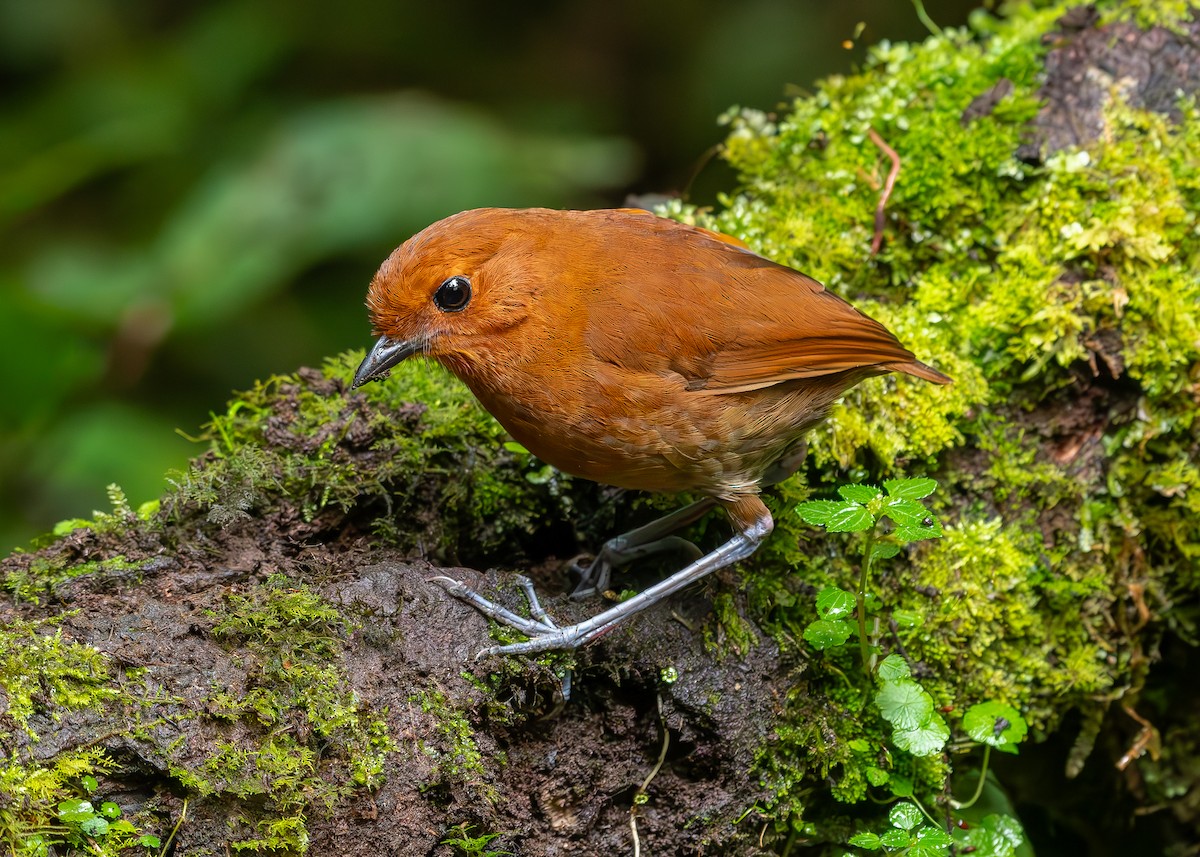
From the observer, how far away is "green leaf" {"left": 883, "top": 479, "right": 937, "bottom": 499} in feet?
9.09

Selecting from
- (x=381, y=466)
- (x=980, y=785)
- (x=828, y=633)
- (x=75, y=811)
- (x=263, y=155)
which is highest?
(x=263, y=155)

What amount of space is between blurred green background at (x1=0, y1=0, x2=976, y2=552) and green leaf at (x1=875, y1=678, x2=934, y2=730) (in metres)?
2.60

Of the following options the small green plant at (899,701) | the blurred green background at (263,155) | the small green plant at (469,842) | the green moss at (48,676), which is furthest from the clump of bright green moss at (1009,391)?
the green moss at (48,676)

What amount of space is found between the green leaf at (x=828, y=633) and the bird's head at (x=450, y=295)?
3.96 feet

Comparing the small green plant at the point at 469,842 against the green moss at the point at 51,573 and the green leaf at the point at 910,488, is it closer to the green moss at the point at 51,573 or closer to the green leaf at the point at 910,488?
the green moss at the point at 51,573

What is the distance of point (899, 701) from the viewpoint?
295cm

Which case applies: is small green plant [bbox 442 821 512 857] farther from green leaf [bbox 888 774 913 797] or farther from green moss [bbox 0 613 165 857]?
green leaf [bbox 888 774 913 797]

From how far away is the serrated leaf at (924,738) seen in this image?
2.85m

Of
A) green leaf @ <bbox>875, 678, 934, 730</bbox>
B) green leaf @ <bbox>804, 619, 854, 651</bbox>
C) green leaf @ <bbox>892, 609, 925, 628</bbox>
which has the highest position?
green leaf @ <bbox>892, 609, 925, 628</bbox>

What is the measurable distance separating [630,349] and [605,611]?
0.75 meters

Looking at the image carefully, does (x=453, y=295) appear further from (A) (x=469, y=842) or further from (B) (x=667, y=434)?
(A) (x=469, y=842)

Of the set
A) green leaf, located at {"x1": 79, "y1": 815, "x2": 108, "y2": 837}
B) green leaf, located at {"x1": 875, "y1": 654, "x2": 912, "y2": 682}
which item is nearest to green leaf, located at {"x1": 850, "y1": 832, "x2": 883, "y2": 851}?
green leaf, located at {"x1": 875, "y1": 654, "x2": 912, "y2": 682}

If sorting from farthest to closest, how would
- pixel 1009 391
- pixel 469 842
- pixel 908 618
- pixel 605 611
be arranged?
pixel 1009 391 → pixel 908 618 → pixel 605 611 → pixel 469 842

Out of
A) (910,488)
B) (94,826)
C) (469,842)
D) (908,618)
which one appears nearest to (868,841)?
(908,618)
